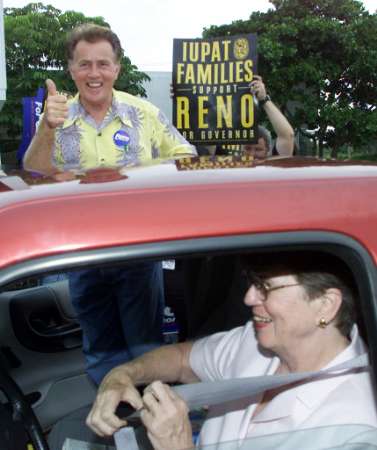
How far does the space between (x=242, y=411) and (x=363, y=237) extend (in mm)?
485

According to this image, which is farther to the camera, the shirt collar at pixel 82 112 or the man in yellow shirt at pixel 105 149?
the shirt collar at pixel 82 112

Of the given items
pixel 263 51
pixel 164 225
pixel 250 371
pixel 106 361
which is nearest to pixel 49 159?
pixel 106 361

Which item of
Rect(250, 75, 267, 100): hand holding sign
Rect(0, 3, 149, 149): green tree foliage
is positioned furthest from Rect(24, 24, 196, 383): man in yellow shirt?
Rect(0, 3, 149, 149): green tree foliage

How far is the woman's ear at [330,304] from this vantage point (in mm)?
1310

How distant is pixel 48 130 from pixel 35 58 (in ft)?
53.6

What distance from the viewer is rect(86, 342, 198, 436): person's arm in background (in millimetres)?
1446

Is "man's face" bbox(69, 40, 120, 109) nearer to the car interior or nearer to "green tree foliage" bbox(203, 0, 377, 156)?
the car interior

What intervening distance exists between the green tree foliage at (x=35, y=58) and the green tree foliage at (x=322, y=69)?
9.97 ft

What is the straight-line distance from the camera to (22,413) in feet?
5.64

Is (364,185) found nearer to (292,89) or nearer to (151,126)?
(151,126)

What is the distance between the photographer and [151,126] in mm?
2469

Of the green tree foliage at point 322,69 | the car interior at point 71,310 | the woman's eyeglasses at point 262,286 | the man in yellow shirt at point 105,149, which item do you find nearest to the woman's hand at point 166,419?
the car interior at point 71,310

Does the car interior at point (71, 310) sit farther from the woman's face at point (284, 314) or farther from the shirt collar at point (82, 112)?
the shirt collar at point (82, 112)

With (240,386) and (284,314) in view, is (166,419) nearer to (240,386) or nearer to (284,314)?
(240,386)
